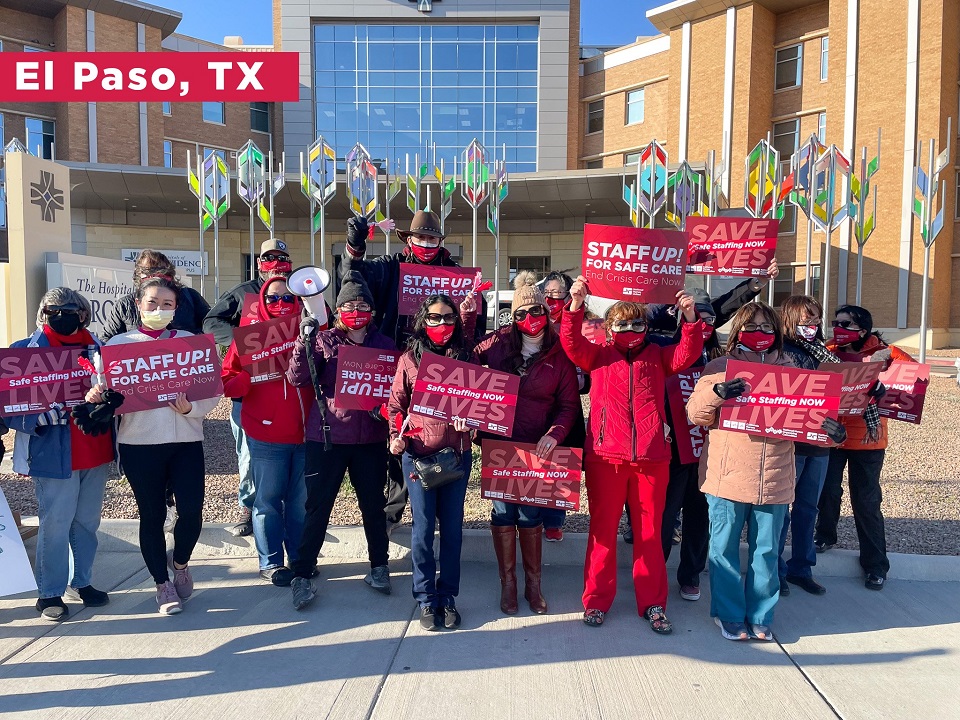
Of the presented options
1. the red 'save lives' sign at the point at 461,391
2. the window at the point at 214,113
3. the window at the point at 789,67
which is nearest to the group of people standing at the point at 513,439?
the red 'save lives' sign at the point at 461,391

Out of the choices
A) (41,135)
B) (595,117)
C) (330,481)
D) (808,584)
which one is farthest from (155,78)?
(595,117)

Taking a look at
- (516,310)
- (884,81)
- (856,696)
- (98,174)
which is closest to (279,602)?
(516,310)

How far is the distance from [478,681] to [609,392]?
1.83 m

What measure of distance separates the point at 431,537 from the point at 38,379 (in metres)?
2.55

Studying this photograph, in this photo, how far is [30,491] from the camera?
22.6ft

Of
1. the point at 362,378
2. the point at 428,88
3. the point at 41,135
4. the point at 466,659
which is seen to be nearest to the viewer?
the point at 466,659

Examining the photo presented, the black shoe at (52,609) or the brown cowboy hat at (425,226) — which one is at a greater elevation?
the brown cowboy hat at (425,226)

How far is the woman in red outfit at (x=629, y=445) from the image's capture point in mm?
4273

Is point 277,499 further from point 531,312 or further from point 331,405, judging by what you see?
point 531,312

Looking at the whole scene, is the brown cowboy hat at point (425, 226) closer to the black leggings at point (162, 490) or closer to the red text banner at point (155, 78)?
the black leggings at point (162, 490)

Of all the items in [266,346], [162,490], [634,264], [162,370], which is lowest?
[162,490]

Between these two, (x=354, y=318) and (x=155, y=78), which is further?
(x=155, y=78)

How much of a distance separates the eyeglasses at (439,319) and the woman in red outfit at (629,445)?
707 millimetres

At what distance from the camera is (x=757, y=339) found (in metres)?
4.29
